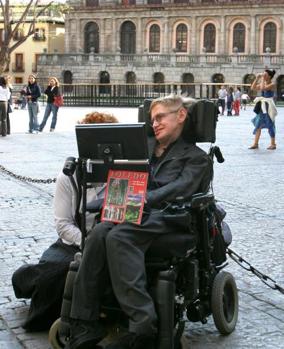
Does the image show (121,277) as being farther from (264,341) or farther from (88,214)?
(264,341)

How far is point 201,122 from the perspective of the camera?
15.2 feet

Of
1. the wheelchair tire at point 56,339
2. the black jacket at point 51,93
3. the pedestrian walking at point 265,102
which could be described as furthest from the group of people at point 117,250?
the black jacket at point 51,93

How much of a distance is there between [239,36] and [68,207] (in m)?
72.9

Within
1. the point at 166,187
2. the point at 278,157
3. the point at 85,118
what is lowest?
the point at 278,157

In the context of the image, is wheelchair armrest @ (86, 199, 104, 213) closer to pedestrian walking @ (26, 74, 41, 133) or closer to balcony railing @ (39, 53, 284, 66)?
pedestrian walking @ (26, 74, 41, 133)

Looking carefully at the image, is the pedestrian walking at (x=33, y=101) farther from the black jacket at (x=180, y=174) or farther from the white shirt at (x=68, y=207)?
the black jacket at (x=180, y=174)

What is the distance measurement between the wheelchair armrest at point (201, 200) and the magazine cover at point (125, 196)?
38 centimetres

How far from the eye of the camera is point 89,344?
153 inches

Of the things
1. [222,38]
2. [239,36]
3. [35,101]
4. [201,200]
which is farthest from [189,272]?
[239,36]

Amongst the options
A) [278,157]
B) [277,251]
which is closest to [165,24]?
[278,157]

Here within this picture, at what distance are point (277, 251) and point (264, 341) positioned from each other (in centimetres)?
228

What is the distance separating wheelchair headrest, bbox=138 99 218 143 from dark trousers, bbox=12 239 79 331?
41.4 inches

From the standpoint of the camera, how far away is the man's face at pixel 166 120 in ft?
14.9

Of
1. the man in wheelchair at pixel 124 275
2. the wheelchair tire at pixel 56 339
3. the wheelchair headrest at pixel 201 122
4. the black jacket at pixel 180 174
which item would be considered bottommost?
the wheelchair tire at pixel 56 339
